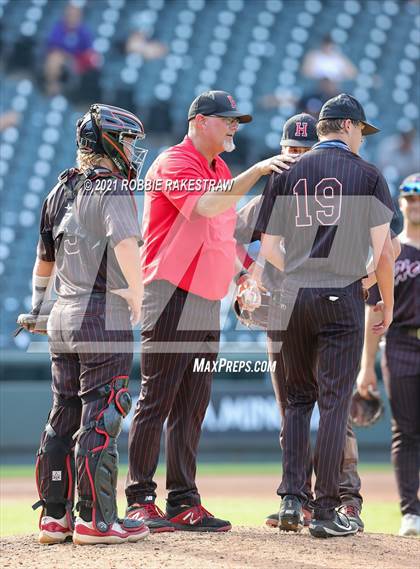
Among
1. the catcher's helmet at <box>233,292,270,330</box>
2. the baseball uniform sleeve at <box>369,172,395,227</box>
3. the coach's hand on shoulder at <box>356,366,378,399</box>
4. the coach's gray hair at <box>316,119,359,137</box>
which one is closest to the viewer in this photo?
the baseball uniform sleeve at <box>369,172,395,227</box>

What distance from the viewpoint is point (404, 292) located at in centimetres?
672

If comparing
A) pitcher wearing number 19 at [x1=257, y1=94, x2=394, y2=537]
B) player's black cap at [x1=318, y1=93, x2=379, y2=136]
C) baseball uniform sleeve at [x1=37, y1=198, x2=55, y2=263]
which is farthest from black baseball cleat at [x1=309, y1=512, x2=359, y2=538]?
player's black cap at [x1=318, y1=93, x2=379, y2=136]

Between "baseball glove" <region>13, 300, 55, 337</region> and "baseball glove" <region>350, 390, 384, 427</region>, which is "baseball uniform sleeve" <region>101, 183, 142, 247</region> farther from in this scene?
"baseball glove" <region>350, 390, 384, 427</region>

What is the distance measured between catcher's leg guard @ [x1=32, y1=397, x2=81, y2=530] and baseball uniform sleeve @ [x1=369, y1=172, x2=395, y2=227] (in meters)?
1.69

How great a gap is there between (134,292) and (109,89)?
32.0 ft

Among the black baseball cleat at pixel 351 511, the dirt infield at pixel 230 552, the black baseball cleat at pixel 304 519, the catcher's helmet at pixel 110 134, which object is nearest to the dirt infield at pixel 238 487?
the black baseball cleat at pixel 351 511

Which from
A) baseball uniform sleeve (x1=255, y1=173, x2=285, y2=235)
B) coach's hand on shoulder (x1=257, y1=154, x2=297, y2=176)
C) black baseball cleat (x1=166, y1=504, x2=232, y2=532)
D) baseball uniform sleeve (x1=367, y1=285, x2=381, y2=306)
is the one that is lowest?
black baseball cleat (x1=166, y1=504, x2=232, y2=532)

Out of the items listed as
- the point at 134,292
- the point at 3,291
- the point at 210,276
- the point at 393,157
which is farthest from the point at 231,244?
the point at 393,157

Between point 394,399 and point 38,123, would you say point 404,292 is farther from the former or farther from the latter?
point 38,123

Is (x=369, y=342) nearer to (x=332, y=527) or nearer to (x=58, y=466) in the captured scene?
(x=332, y=527)

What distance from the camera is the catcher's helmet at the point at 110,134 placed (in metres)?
4.73

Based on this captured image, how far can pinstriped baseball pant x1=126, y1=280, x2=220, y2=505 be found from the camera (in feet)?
16.5

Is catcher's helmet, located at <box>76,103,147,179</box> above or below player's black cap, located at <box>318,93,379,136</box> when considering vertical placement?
below

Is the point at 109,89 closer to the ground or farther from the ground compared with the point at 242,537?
farther from the ground
